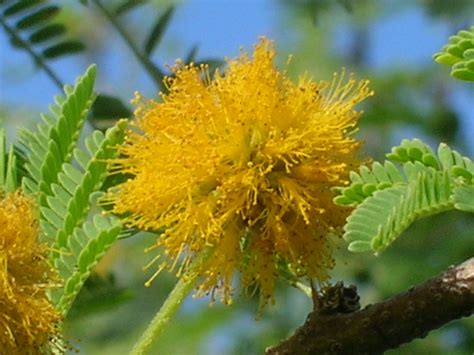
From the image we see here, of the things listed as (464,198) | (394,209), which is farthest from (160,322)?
(464,198)

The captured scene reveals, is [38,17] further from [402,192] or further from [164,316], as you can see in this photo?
[402,192]

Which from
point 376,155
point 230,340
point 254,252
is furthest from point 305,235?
point 376,155

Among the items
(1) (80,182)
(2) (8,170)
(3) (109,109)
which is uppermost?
(3) (109,109)

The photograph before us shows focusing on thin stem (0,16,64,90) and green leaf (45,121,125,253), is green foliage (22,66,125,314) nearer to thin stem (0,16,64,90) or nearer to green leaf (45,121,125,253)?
green leaf (45,121,125,253)

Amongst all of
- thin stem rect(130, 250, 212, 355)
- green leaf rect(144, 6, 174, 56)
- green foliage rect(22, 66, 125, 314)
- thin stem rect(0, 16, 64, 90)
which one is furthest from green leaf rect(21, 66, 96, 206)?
green leaf rect(144, 6, 174, 56)

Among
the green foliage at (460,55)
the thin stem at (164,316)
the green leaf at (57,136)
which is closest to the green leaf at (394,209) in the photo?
the green foliage at (460,55)

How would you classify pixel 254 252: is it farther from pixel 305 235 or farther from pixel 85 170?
pixel 85 170

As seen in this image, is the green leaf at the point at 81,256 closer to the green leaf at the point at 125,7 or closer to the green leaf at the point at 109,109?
the green leaf at the point at 109,109
